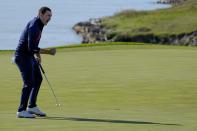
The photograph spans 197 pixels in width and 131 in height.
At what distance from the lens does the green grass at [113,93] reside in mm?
11307

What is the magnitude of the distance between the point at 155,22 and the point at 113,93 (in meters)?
69.2

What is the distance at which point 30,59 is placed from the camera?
41.1 ft

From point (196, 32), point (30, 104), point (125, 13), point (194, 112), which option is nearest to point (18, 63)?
point (30, 104)

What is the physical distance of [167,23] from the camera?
3199 inches

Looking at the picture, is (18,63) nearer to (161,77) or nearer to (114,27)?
(161,77)

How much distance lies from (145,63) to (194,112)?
9.11 metres

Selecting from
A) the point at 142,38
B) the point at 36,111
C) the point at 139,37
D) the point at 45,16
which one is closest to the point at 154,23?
the point at 139,37

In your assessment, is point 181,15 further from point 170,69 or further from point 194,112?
point 194,112

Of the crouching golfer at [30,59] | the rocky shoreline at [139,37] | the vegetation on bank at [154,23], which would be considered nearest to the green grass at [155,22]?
the vegetation on bank at [154,23]

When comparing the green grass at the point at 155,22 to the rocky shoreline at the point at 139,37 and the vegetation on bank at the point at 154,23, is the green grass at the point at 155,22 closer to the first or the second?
the vegetation on bank at the point at 154,23

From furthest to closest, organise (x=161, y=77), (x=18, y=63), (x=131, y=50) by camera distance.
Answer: (x=131, y=50) < (x=161, y=77) < (x=18, y=63)

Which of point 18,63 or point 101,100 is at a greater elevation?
point 18,63

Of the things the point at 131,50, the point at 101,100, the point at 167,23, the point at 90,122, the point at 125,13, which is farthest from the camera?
the point at 125,13

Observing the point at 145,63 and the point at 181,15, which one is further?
the point at 181,15
